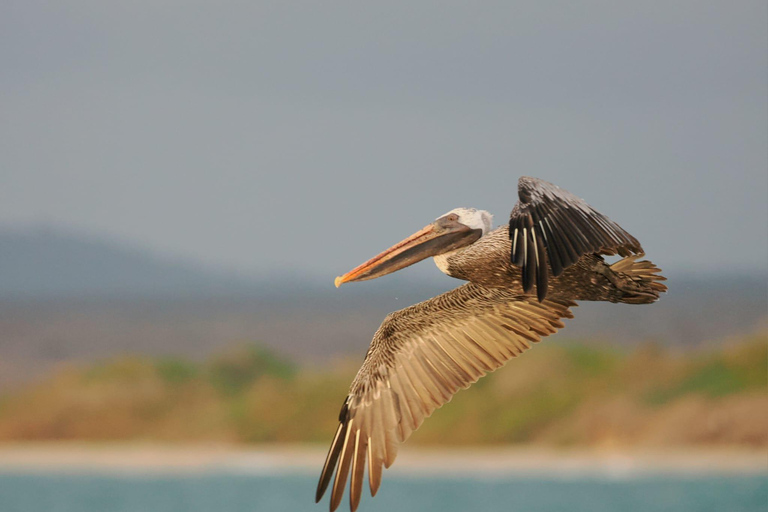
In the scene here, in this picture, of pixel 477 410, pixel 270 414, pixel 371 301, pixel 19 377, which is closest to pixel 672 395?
pixel 477 410

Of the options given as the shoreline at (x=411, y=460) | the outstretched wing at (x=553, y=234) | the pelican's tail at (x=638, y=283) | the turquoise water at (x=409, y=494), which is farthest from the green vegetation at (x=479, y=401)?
the outstretched wing at (x=553, y=234)

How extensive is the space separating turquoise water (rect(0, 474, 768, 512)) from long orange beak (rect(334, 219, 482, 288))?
39.6ft

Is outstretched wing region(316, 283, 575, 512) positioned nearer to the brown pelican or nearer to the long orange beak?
the brown pelican

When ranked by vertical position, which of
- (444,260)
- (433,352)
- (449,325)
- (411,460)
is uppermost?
(444,260)

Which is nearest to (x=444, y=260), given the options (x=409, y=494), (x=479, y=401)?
(x=409, y=494)

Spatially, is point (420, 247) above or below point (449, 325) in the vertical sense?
above

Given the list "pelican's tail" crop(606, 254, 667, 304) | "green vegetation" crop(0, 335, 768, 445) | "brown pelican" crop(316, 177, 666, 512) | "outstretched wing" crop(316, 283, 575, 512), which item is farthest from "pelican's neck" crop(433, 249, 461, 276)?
"green vegetation" crop(0, 335, 768, 445)

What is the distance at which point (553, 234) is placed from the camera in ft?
16.4

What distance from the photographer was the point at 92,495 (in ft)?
60.8

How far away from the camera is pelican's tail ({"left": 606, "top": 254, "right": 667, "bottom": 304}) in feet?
19.2

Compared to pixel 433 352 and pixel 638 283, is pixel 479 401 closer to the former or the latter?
pixel 433 352

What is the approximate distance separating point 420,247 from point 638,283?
1264 mm

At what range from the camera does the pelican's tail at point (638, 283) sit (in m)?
5.86

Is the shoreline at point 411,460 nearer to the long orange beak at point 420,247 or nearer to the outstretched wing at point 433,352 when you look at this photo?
the outstretched wing at point 433,352
